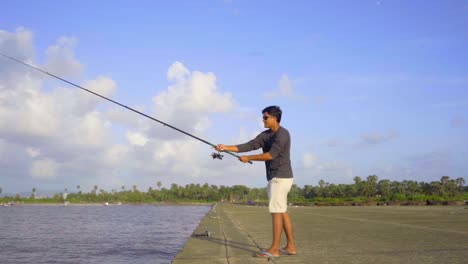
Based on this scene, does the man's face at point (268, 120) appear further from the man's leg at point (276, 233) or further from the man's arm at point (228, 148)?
the man's leg at point (276, 233)

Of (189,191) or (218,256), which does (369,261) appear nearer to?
(218,256)

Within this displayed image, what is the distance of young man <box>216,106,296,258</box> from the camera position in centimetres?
542

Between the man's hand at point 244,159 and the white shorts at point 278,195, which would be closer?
the white shorts at point 278,195

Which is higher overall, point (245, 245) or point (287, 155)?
point (287, 155)

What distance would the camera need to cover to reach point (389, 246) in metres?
6.25

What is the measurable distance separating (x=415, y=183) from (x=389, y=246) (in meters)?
124

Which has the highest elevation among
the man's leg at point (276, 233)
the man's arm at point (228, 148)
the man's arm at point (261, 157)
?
the man's arm at point (228, 148)

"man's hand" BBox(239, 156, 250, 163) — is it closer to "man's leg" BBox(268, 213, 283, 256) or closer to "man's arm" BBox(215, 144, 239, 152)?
"man's arm" BBox(215, 144, 239, 152)

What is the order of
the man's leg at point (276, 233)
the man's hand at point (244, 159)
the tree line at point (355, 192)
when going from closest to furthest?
the man's leg at point (276, 233) → the man's hand at point (244, 159) → the tree line at point (355, 192)

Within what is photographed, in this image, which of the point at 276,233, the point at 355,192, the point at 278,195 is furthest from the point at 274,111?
the point at 355,192

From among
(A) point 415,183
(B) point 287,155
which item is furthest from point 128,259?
(A) point 415,183

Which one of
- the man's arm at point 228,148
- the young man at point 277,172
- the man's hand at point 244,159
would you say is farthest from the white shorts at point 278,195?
the man's arm at point 228,148

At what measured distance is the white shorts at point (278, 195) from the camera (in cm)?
543

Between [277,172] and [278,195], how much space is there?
0.30m
